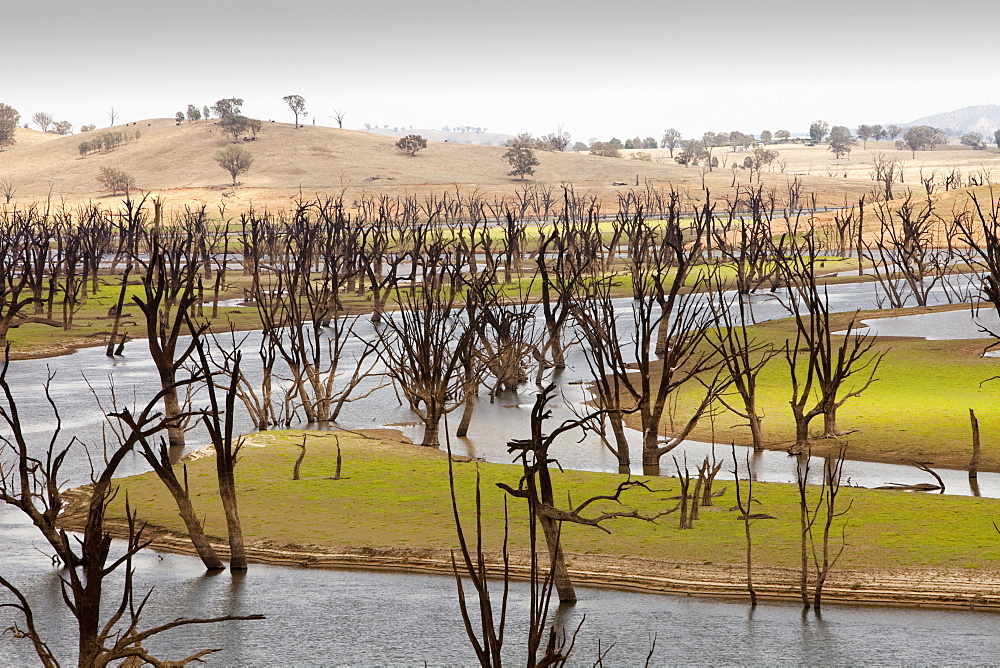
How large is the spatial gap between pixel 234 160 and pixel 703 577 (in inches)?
4805

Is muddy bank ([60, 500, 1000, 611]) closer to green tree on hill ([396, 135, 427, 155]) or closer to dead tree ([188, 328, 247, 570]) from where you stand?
dead tree ([188, 328, 247, 570])

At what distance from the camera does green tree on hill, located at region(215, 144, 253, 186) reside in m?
129

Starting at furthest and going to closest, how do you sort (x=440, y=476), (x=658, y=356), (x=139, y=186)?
(x=139, y=186), (x=658, y=356), (x=440, y=476)

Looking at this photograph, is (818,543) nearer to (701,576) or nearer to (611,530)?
(701,576)

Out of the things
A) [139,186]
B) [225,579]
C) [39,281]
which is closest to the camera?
[225,579]

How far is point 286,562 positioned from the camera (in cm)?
1520

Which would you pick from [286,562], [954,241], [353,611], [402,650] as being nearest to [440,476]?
[286,562]

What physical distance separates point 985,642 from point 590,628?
408cm

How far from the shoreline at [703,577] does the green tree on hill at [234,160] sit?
116389mm

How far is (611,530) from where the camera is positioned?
1573 centimetres

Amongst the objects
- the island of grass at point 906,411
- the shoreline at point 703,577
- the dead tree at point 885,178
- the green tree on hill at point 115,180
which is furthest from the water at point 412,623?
the green tree on hill at point 115,180

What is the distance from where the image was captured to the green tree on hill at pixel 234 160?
423ft

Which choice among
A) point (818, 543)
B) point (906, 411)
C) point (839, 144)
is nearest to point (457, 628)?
point (818, 543)

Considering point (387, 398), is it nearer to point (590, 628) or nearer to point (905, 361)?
point (905, 361)
